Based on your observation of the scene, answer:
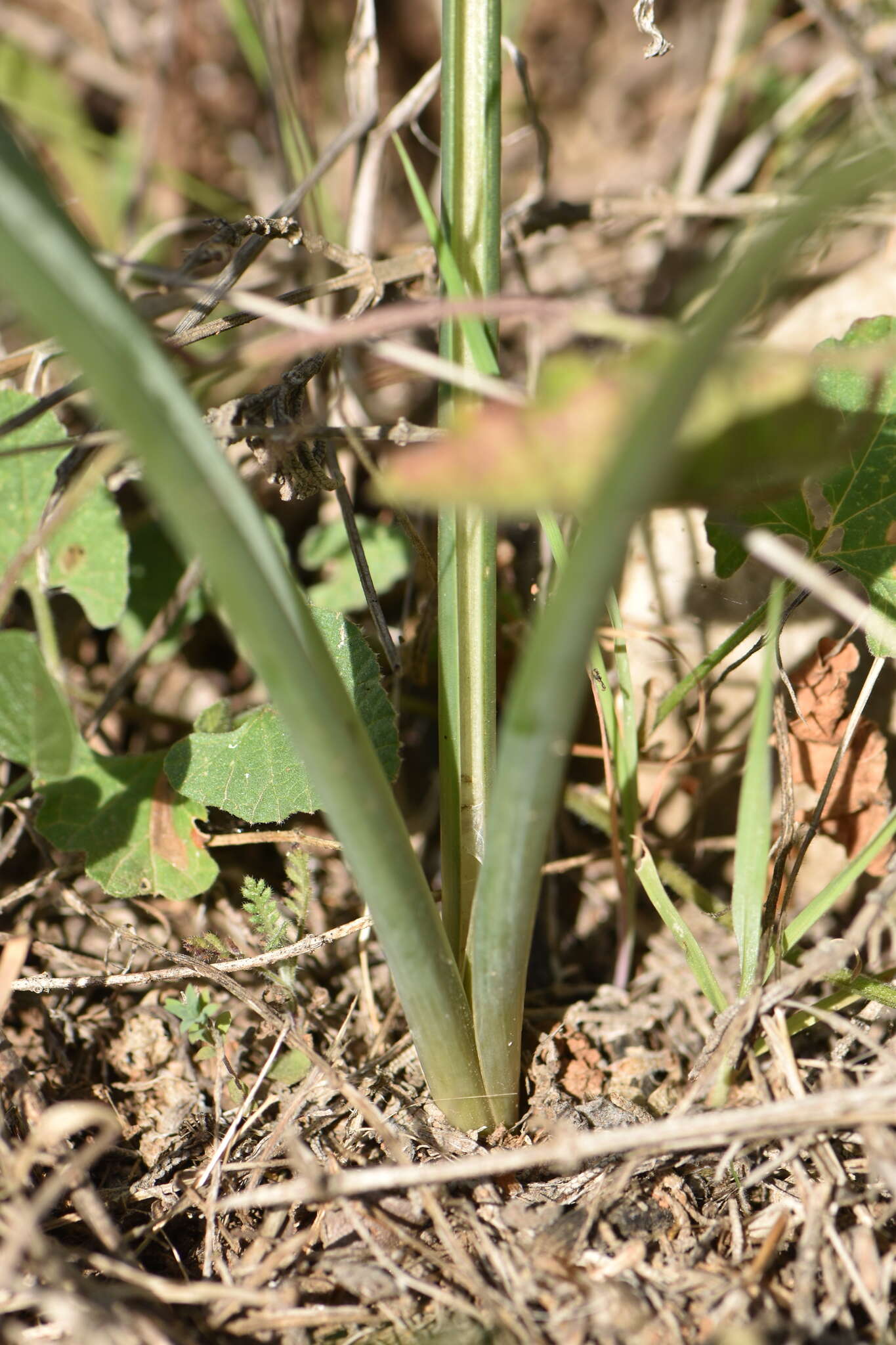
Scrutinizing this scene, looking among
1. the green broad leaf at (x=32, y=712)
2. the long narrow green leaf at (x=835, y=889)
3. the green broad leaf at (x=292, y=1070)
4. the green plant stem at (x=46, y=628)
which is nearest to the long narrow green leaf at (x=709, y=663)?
the long narrow green leaf at (x=835, y=889)

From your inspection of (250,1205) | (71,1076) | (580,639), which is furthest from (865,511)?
(71,1076)

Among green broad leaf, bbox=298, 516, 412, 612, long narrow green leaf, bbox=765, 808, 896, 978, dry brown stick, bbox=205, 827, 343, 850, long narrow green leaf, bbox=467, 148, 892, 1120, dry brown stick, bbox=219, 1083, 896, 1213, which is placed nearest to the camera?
long narrow green leaf, bbox=467, 148, 892, 1120

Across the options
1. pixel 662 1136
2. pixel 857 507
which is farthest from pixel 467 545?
pixel 662 1136

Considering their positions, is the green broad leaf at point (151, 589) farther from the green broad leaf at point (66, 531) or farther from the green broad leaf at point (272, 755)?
the green broad leaf at point (272, 755)

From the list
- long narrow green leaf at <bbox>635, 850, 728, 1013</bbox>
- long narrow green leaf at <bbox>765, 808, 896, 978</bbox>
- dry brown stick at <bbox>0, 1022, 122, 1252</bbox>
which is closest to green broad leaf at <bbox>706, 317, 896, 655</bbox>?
long narrow green leaf at <bbox>765, 808, 896, 978</bbox>

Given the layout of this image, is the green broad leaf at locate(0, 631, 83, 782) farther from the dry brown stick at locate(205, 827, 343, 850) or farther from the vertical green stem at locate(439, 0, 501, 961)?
the vertical green stem at locate(439, 0, 501, 961)

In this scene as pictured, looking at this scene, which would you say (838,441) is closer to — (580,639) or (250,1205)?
(580,639)
